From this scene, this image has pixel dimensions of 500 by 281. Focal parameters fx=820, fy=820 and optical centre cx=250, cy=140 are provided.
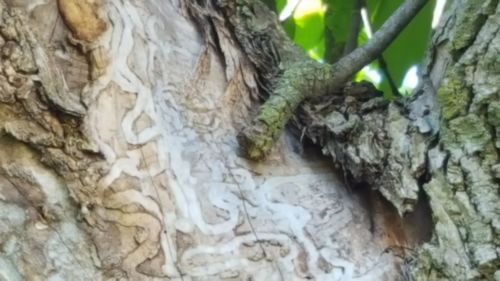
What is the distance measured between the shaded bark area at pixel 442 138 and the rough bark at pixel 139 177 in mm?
40

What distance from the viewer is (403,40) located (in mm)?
1126

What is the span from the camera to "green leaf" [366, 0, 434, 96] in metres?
1.12

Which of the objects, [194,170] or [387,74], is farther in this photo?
[387,74]

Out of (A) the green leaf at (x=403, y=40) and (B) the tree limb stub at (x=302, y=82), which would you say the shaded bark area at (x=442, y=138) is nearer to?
(B) the tree limb stub at (x=302, y=82)

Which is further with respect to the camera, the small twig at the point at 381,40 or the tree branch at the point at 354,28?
the tree branch at the point at 354,28

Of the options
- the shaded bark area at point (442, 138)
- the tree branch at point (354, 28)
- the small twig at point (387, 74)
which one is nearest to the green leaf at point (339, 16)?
the tree branch at point (354, 28)

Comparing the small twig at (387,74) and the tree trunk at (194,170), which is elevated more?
the small twig at (387,74)

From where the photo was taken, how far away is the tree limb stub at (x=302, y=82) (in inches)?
33.1

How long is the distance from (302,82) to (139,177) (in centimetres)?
25

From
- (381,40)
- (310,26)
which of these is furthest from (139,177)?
(310,26)

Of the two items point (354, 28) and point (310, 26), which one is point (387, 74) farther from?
point (310, 26)

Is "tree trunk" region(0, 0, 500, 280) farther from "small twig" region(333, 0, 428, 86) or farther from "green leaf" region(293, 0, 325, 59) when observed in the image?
"green leaf" region(293, 0, 325, 59)

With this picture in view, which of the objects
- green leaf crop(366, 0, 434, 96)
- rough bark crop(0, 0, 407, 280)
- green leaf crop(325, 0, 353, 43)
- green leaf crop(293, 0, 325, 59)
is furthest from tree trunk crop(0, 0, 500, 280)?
green leaf crop(293, 0, 325, 59)

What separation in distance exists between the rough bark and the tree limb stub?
2 cm
